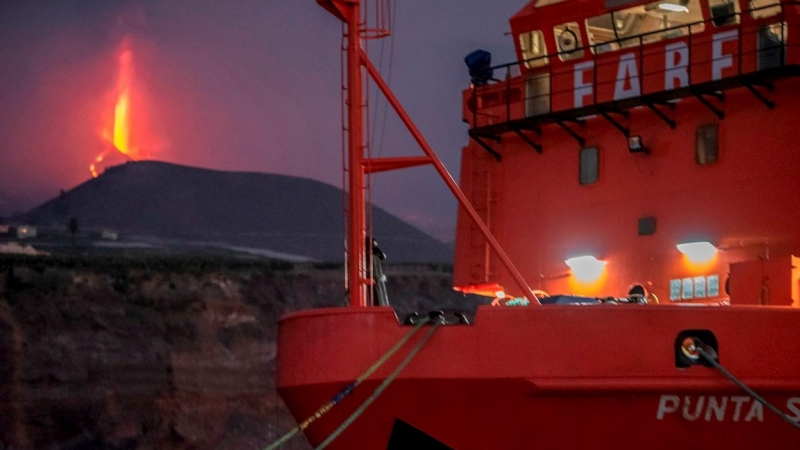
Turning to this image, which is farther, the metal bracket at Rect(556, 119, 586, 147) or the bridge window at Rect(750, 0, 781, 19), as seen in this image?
the metal bracket at Rect(556, 119, 586, 147)

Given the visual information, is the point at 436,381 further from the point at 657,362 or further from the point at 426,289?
the point at 426,289

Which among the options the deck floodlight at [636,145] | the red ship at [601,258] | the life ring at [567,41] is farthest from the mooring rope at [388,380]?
the life ring at [567,41]

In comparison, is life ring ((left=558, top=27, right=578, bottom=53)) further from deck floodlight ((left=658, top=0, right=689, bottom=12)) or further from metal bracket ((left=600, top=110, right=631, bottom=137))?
metal bracket ((left=600, top=110, right=631, bottom=137))

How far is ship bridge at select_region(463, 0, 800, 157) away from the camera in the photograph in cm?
1409

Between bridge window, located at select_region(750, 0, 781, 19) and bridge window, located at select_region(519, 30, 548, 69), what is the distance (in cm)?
248

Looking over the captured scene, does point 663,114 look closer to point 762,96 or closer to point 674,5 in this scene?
point 762,96

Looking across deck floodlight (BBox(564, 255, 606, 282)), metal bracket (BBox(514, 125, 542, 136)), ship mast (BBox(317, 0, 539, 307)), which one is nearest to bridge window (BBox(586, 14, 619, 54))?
metal bracket (BBox(514, 125, 542, 136))

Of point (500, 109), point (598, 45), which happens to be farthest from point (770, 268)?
point (500, 109)

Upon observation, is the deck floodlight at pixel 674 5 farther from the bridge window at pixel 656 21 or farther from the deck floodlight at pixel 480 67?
the deck floodlight at pixel 480 67

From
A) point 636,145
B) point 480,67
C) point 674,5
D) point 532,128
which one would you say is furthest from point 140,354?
point 674,5

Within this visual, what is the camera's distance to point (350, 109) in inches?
513

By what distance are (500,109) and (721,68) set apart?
2.82 m

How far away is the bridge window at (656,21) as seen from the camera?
1483 cm

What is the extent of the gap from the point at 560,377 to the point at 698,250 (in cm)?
275
